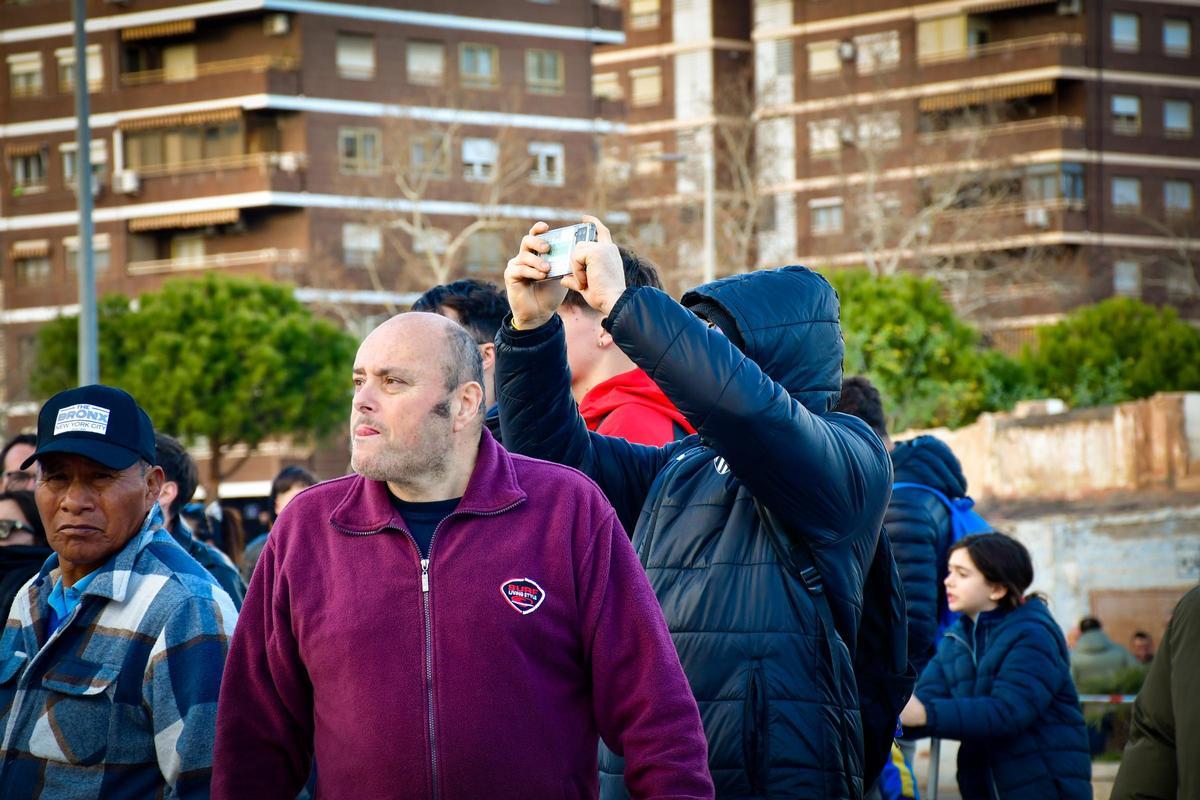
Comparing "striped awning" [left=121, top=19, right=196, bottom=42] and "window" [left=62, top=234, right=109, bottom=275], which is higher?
"striped awning" [left=121, top=19, right=196, bottom=42]

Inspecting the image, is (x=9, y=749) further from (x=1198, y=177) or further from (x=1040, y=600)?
(x=1198, y=177)

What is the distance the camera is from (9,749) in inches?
169

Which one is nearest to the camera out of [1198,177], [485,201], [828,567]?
[828,567]

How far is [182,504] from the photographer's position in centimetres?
630

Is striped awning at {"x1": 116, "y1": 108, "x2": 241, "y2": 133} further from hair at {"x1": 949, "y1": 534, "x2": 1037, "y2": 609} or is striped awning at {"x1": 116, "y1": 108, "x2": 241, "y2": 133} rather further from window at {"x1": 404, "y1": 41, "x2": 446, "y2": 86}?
hair at {"x1": 949, "y1": 534, "x2": 1037, "y2": 609}

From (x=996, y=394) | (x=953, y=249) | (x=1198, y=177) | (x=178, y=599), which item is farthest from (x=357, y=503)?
(x=1198, y=177)

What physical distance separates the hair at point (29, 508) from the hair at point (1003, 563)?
3375 millimetres

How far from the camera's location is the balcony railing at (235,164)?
52.4m

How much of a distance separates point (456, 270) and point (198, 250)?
32.8 feet

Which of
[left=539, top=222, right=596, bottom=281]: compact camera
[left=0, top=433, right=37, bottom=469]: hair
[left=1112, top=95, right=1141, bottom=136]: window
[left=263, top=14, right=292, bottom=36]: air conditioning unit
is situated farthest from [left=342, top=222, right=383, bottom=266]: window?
[left=539, top=222, right=596, bottom=281]: compact camera

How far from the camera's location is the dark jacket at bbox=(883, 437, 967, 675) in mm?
6148

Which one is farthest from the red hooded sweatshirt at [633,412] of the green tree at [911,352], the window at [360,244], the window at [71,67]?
the window at [71,67]

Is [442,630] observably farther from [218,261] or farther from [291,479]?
[218,261]

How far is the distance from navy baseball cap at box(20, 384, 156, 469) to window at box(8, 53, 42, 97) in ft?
183
